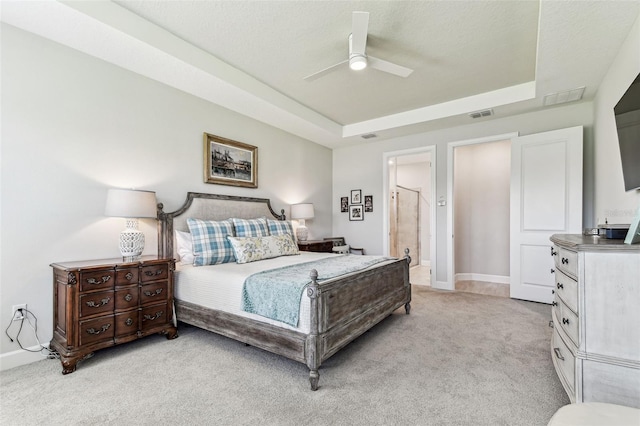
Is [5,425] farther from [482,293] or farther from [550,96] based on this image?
[550,96]


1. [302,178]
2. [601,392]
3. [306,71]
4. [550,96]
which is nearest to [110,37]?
[306,71]

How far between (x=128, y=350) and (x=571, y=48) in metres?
4.60

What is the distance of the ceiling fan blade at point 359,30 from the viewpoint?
209 centimetres

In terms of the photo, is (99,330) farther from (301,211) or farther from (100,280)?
(301,211)

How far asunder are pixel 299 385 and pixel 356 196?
4.21 meters

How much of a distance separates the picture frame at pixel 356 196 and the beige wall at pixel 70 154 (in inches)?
120

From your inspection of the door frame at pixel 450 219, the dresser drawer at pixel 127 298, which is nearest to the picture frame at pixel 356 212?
the door frame at pixel 450 219

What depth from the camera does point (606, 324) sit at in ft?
5.04

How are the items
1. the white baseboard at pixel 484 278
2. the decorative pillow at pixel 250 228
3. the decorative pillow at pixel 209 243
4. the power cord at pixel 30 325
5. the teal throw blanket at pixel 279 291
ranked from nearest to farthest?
the teal throw blanket at pixel 279 291, the power cord at pixel 30 325, the decorative pillow at pixel 209 243, the decorative pillow at pixel 250 228, the white baseboard at pixel 484 278

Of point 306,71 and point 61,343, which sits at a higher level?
point 306,71

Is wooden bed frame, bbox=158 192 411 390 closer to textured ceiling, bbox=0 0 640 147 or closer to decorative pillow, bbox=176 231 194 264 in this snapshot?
decorative pillow, bbox=176 231 194 264

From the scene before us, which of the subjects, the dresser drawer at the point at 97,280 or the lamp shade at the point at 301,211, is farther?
the lamp shade at the point at 301,211

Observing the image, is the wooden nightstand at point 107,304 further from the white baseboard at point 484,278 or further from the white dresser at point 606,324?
the white baseboard at point 484,278

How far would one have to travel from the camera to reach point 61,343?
2.38 meters
